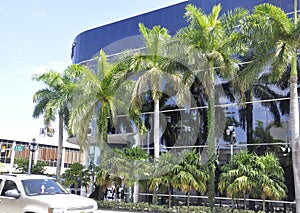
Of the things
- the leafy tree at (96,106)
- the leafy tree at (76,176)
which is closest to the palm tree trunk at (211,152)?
the leafy tree at (96,106)

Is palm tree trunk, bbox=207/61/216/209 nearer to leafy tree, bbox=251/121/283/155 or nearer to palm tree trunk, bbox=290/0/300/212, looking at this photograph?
leafy tree, bbox=251/121/283/155

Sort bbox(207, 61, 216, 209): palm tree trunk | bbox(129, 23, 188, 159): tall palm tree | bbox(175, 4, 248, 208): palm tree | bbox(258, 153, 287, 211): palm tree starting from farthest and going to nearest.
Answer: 1. bbox(129, 23, 188, 159): tall palm tree
2. bbox(175, 4, 248, 208): palm tree
3. bbox(207, 61, 216, 209): palm tree trunk
4. bbox(258, 153, 287, 211): palm tree

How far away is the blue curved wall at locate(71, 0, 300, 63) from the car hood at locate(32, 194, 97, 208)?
1625cm

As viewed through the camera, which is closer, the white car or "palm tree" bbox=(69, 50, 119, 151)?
the white car

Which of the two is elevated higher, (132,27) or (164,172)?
(132,27)

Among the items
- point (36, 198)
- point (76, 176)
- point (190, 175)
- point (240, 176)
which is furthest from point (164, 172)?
point (36, 198)

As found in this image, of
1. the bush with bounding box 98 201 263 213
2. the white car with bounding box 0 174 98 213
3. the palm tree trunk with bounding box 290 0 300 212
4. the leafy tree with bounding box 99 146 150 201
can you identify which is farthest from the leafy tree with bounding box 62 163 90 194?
the palm tree trunk with bounding box 290 0 300 212

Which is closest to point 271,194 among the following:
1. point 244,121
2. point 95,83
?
point 244,121

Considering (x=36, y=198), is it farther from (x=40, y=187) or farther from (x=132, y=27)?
(x=132, y=27)

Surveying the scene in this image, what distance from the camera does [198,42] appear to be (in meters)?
17.5

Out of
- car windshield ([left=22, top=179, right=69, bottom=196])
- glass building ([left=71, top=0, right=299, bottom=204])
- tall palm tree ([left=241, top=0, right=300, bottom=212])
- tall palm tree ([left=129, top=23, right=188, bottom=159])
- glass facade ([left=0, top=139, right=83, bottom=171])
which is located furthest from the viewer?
glass facade ([left=0, top=139, right=83, bottom=171])

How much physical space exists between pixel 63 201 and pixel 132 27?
19185 millimetres

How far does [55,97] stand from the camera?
26156 millimetres

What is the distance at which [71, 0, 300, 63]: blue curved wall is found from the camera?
22002 millimetres
